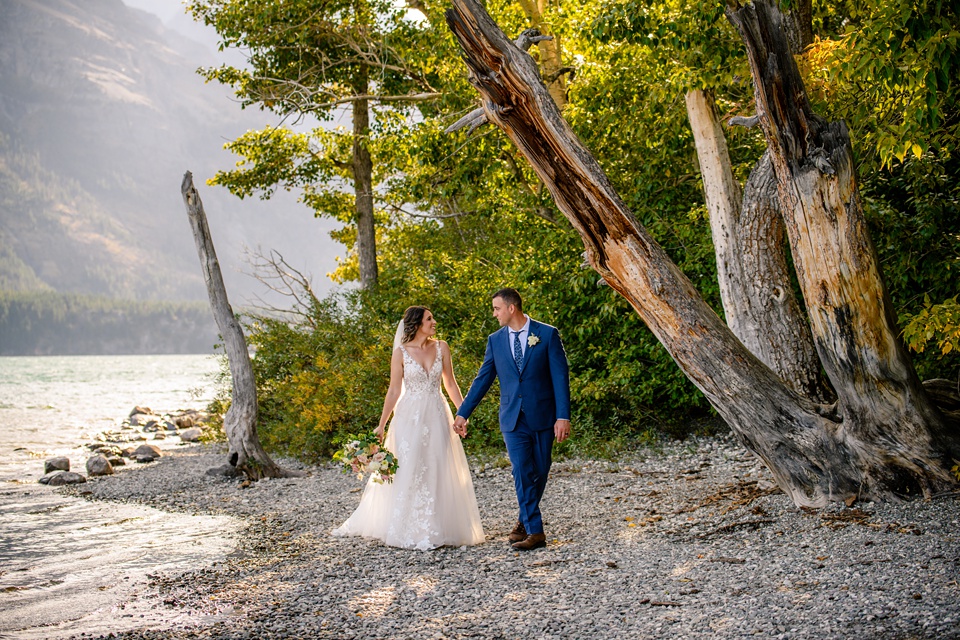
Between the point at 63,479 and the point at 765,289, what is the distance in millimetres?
11516

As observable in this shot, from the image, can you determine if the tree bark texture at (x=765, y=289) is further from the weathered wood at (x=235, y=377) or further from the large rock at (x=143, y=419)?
the large rock at (x=143, y=419)

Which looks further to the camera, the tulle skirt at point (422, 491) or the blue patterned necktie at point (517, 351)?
the tulle skirt at point (422, 491)

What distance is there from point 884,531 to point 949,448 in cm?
120

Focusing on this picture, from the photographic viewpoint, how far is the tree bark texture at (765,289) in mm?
8320

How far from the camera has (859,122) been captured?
742cm

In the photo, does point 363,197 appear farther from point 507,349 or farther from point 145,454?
point 507,349

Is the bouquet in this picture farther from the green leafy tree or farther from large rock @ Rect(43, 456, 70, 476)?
large rock @ Rect(43, 456, 70, 476)

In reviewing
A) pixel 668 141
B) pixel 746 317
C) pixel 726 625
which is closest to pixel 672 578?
pixel 726 625

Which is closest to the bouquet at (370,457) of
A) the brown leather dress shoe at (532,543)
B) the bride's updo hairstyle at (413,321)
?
the bride's updo hairstyle at (413,321)

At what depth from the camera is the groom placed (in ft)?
20.8

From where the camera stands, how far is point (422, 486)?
6.90m

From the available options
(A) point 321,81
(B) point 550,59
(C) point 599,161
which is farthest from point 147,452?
(B) point 550,59

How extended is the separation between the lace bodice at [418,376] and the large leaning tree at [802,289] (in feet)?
5.94

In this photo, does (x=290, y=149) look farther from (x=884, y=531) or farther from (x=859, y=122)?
(x=884, y=531)
